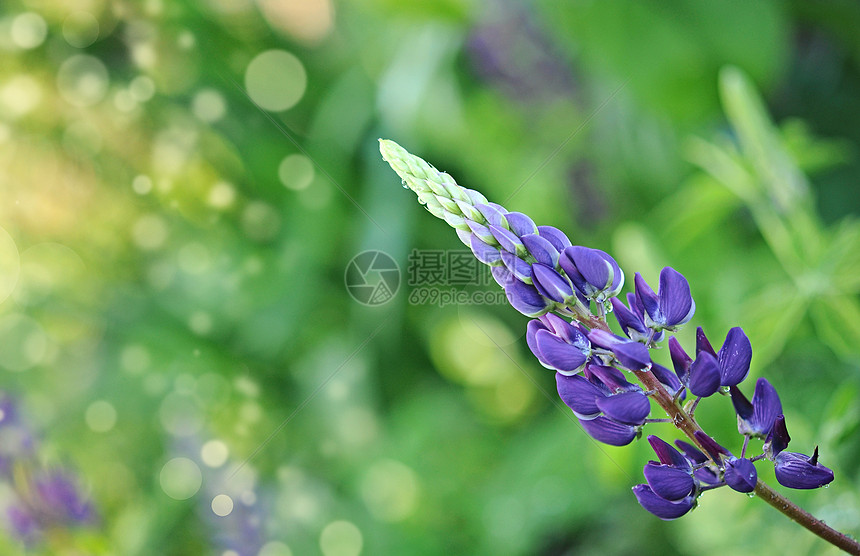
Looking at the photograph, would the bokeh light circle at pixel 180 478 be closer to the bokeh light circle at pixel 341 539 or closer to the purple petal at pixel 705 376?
the bokeh light circle at pixel 341 539

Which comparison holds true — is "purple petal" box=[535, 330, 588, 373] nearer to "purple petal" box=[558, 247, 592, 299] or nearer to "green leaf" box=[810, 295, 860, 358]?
"purple petal" box=[558, 247, 592, 299]

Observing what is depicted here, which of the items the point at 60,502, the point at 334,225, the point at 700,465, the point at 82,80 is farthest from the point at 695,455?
the point at 82,80

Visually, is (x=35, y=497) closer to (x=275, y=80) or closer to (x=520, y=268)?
(x=520, y=268)

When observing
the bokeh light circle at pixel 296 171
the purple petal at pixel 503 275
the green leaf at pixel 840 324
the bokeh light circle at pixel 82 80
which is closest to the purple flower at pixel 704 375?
the purple petal at pixel 503 275

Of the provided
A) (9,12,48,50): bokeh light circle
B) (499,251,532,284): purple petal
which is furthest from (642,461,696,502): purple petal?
(9,12,48,50): bokeh light circle

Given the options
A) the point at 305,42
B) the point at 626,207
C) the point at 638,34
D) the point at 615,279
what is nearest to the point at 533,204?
the point at 626,207
